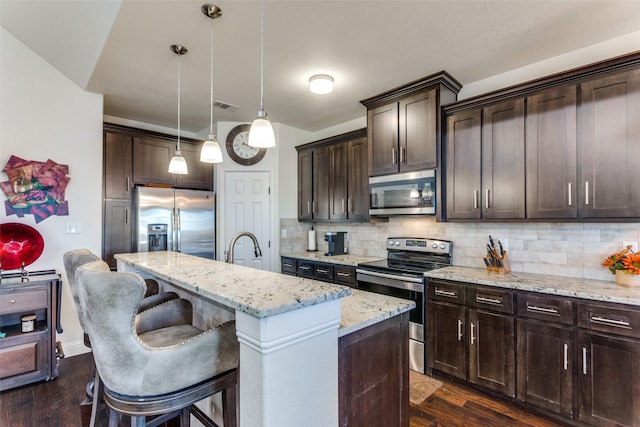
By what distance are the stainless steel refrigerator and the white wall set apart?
16.4 inches

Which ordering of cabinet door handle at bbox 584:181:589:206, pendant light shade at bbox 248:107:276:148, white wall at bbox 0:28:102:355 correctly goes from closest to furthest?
pendant light shade at bbox 248:107:276:148
cabinet door handle at bbox 584:181:589:206
white wall at bbox 0:28:102:355

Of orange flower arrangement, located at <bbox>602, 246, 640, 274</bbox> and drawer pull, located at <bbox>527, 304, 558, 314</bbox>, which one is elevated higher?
orange flower arrangement, located at <bbox>602, 246, 640, 274</bbox>

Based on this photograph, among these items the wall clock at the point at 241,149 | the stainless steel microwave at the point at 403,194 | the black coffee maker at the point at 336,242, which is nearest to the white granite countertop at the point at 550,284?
the stainless steel microwave at the point at 403,194

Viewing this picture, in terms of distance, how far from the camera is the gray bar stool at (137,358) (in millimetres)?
1061

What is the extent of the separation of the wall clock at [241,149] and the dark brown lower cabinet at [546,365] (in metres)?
3.48

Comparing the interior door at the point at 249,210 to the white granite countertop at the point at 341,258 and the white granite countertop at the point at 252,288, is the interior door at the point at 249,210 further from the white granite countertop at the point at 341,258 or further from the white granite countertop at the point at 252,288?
the white granite countertop at the point at 252,288

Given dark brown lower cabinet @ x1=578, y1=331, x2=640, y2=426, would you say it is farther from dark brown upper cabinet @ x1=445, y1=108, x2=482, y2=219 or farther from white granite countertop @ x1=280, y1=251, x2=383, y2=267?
white granite countertop @ x1=280, y1=251, x2=383, y2=267

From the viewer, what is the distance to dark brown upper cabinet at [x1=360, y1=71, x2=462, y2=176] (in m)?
2.92

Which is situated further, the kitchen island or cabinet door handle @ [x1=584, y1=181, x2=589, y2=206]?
cabinet door handle @ [x1=584, y1=181, x2=589, y2=206]

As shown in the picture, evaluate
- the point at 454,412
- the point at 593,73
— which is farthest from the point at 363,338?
the point at 593,73

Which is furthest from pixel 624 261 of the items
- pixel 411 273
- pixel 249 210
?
pixel 249 210

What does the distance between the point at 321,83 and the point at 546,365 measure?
2846mm

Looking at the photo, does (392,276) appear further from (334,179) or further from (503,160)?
(334,179)

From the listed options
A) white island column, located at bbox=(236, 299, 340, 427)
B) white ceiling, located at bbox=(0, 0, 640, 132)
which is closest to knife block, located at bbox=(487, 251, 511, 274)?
white ceiling, located at bbox=(0, 0, 640, 132)
